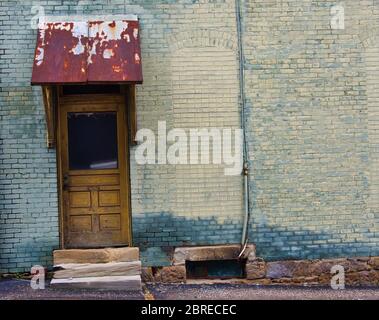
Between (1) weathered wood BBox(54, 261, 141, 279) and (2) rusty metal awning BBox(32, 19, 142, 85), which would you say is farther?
(1) weathered wood BBox(54, 261, 141, 279)

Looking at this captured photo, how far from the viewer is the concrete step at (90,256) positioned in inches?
312

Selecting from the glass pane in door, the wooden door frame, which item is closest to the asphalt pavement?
the wooden door frame

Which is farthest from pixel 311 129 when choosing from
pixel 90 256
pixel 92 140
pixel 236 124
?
pixel 90 256

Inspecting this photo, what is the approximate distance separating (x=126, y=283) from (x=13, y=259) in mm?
1523

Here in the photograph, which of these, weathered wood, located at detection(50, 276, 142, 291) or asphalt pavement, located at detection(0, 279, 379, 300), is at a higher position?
weathered wood, located at detection(50, 276, 142, 291)

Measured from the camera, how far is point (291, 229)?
8.24 metres

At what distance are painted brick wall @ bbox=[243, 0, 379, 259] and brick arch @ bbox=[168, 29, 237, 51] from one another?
246mm

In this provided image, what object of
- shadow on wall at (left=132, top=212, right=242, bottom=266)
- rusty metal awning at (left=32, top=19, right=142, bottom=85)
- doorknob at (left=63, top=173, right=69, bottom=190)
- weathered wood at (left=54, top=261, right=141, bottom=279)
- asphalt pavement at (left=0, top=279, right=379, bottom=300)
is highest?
rusty metal awning at (left=32, top=19, right=142, bottom=85)

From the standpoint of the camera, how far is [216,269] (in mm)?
8344

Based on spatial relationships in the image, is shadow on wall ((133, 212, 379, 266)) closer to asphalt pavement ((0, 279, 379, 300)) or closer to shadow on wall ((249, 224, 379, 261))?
shadow on wall ((249, 224, 379, 261))

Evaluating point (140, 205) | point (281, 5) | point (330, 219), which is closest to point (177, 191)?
point (140, 205)

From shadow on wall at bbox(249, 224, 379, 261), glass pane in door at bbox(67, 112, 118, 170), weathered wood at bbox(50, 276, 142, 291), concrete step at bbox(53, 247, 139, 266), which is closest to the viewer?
weathered wood at bbox(50, 276, 142, 291)

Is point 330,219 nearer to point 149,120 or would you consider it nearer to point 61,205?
point 149,120

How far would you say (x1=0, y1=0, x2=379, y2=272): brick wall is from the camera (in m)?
8.03
